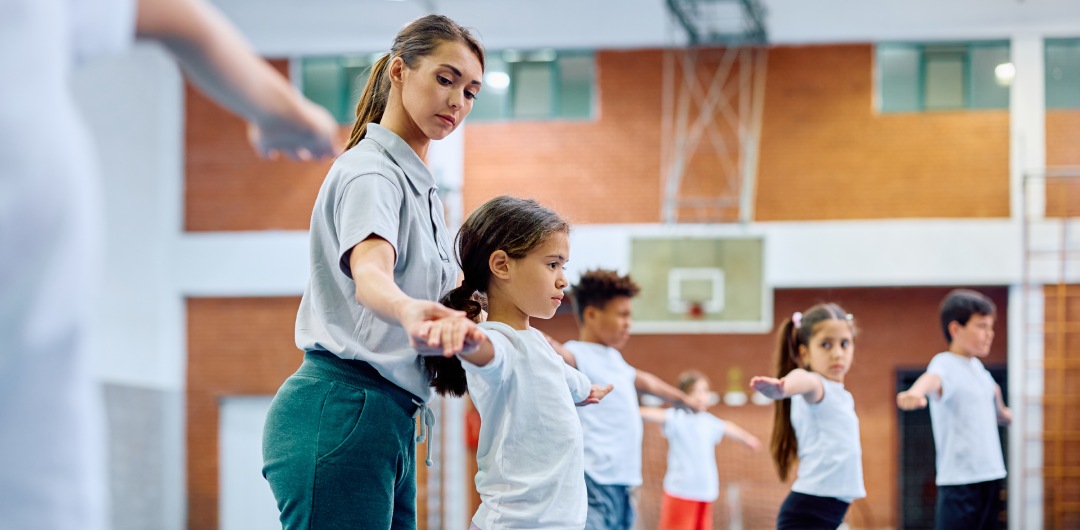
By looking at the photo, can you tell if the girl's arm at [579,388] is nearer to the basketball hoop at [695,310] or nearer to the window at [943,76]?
the basketball hoop at [695,310]

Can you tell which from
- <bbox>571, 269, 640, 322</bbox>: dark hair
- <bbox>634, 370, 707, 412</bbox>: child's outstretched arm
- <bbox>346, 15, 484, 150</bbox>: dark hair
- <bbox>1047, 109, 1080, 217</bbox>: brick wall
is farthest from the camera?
<bbox>1047, 109, 1080, 217</bbox>: brick wall

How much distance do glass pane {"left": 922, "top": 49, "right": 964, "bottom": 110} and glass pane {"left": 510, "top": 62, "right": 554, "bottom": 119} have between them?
13.2 ft

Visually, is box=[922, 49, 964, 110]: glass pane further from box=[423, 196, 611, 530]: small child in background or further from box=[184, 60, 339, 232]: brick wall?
box=[423, 196, 611, 530]: small child in background

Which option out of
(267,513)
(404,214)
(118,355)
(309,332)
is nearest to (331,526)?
(309,332)

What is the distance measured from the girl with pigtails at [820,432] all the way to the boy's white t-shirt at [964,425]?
0.83 m

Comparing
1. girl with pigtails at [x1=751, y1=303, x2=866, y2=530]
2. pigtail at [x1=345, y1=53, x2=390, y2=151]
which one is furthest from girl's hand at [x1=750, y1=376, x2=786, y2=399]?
pigtail at [x1=345, y1=53, x2=390, y2=151]

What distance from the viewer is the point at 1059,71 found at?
11.8m

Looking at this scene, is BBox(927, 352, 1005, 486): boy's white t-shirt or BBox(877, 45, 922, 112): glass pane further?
BBox(877, 45, 922, 112): glass pane

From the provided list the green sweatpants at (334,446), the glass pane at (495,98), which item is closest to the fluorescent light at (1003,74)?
the glass pane at (495,98)

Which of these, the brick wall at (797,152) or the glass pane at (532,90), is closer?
the brick wall at (797,152)

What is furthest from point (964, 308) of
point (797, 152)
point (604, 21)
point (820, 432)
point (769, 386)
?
point (604, 21)

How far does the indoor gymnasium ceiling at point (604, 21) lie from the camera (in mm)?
11766

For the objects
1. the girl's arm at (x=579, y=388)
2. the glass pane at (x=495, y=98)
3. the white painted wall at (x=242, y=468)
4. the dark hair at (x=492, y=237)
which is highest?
the glass pane at (x=495, y=98)

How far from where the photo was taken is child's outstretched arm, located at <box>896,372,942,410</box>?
408 centimetres
